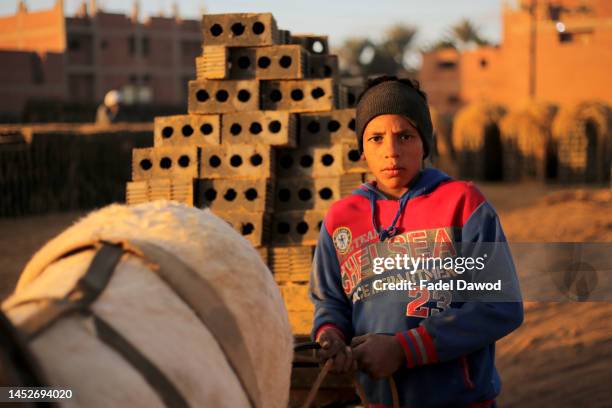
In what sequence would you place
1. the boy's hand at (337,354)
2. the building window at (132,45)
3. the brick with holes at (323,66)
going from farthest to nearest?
the building window at (132,45), the brick with holes at (323,66), the boy's hand at (337,354)

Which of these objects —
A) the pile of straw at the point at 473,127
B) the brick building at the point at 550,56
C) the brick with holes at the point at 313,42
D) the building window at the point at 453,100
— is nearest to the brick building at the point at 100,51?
the building window at the point at 453,100

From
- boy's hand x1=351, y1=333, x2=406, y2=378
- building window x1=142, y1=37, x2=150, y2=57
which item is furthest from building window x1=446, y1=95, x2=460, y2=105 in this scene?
boy's hand x1=351, y1=333, x2=406, y2=378

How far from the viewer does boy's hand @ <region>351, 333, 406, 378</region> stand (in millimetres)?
2418

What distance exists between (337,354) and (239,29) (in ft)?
12.3

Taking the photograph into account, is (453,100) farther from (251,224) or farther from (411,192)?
(411,192)

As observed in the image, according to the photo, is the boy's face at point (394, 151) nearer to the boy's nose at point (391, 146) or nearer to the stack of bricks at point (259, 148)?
the boy's nose at point (391, 146)

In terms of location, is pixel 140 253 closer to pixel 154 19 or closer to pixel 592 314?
pixel 592 314

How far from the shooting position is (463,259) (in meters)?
2.51

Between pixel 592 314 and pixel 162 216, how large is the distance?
20.1ft

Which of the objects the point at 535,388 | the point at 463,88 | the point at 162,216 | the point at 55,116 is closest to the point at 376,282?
the point at 162,216

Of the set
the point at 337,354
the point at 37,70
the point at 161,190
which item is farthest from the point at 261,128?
the point at 37,70

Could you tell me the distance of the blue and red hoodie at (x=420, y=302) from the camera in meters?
2.46

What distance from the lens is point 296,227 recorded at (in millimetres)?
5332

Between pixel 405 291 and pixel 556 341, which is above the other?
pixel 405 291
